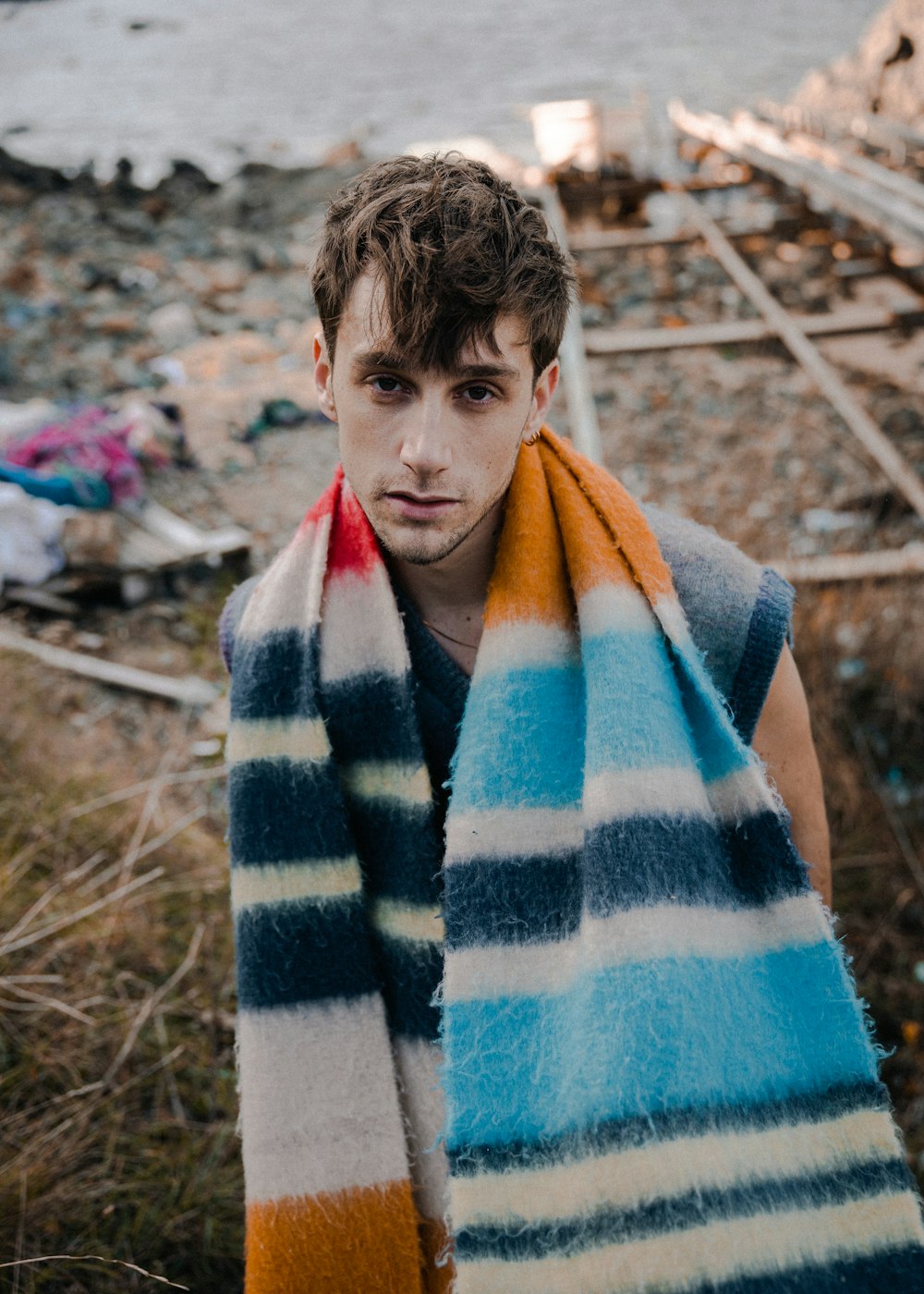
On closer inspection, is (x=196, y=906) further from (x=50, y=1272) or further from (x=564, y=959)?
(x=564, y=959)

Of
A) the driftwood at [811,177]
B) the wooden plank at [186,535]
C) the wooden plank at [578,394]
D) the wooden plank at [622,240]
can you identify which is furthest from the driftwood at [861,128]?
the wooden plank at [186,535]

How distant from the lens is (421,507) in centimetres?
153

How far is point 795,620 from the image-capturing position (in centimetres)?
362

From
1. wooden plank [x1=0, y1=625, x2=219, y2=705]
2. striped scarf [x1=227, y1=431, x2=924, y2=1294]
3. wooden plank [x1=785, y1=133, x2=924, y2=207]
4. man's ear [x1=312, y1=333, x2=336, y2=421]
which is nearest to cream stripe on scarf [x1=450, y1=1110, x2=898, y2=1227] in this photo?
striped scarf [x1=227, y1=431, x2=924, y2=1294]

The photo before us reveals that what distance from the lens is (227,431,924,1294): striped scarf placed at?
1312mm

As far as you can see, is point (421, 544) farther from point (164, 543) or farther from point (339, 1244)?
point (164, 543)

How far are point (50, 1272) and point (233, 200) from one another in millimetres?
12175

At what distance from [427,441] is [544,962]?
32.4 inches

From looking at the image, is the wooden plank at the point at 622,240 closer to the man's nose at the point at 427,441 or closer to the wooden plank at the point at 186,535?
the wooden plank at the point at 186,535

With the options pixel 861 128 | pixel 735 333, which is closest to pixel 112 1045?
pixel 735 333

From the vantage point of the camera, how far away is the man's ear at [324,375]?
1.69 metres

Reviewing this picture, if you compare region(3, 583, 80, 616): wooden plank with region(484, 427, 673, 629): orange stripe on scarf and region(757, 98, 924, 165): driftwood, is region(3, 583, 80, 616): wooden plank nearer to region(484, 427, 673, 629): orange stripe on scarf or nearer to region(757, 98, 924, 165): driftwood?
region(484, 427, 673, 629): orange stripe on scarf

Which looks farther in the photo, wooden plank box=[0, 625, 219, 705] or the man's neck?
wooden plank box=[0, 625, 219, 705]

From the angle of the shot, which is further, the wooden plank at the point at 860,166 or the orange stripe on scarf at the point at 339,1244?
the wooden plank at the point at 860,166
